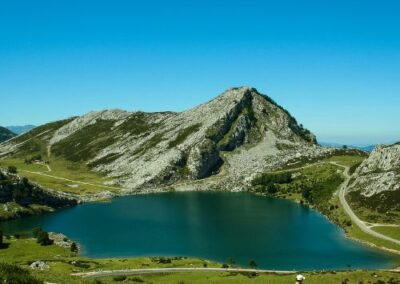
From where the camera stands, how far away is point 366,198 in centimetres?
17462

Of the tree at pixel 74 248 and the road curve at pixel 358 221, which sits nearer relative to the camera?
the tree at pixel 74 248

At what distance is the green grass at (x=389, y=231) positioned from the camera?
135137mm

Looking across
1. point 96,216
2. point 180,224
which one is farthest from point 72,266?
point 96,216

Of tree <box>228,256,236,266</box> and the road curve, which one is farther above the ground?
the road curve

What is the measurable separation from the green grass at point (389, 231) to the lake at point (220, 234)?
36.5ft

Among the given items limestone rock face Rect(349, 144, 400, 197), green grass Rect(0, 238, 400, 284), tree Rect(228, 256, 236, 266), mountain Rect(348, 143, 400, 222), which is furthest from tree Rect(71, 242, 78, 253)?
limestone rock face Rect(349, 144, 400, 197)

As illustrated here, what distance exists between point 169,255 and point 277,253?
27618 mm

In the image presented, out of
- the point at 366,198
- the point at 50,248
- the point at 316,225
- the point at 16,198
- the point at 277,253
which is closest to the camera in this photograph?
the point at 277,253

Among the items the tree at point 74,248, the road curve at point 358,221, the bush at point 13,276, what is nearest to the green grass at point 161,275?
the tree at point 74,248

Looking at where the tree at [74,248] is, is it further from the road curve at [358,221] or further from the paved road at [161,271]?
the road curve at [358,221]

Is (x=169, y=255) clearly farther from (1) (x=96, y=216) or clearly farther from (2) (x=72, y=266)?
(1) (x=96, y=216)

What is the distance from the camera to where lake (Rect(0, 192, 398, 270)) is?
387ft

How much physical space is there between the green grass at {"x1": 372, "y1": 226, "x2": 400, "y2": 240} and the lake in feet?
36.5

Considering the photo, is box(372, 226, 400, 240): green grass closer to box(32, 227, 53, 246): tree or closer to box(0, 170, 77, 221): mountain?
box(32, 227, 53, 246): tree
